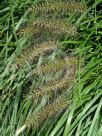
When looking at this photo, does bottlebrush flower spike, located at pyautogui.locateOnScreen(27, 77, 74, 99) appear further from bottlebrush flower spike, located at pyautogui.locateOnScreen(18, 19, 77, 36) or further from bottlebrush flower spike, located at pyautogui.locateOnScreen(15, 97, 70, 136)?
bottlebrush flower spike, located at pyautogui.locateOnScreen(18, 19, 77, 36)

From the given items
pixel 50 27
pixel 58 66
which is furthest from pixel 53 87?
pixel 50 27

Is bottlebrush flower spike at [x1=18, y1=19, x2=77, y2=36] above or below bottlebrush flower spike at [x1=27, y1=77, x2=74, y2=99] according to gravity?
above

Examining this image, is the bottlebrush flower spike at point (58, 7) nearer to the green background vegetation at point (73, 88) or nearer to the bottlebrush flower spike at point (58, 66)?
the green background vegetation at point (73, 88)

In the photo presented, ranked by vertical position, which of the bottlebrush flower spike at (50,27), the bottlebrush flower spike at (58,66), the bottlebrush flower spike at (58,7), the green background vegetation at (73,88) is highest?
the bottlebrush flower spike at (58,7)

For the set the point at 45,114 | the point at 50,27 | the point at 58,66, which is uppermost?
the point at 50,27

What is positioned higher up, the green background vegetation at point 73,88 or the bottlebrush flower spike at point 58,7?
the bottlebrush flower spike at point 58,7

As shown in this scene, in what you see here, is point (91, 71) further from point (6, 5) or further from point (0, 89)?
point (6, 5)

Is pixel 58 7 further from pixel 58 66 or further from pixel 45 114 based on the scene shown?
pixel 45 114

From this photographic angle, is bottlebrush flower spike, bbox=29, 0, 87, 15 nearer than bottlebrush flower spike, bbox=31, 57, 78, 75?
No

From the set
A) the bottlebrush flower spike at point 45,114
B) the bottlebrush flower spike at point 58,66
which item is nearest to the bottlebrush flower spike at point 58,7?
the bottlebrush flower spike at point 58,66

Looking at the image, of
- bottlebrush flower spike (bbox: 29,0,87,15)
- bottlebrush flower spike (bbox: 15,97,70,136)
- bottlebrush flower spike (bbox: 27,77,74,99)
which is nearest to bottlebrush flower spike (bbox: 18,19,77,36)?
bottlebrush flower spike (bbox: 29,0,87,15)

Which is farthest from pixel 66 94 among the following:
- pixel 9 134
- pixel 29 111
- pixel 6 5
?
→ pixel 6 5
